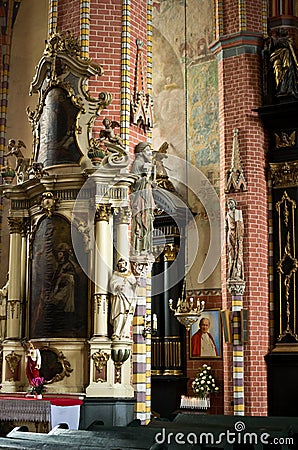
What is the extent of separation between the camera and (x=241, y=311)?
601 inches

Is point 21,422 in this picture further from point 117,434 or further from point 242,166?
point 242,166

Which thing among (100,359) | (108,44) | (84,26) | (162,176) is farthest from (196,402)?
(84,26)

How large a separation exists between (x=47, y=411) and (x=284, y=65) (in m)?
8.59

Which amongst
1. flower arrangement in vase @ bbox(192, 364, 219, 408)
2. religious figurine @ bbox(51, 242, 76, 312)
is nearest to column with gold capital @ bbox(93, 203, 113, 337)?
religious figurine @ bbox(51, 242, 76, 312)

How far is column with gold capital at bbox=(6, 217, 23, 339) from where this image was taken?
12.2 meters

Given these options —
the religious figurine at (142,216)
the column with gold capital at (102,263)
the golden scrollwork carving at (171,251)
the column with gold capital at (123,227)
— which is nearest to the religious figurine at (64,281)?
the column with gold capital at (102,263)

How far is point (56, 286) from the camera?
11.6m

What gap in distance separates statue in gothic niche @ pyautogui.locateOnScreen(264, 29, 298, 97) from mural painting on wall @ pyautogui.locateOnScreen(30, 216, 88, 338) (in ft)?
20.3

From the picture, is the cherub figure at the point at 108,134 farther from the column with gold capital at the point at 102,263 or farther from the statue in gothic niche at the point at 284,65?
the statue in gothic niche at the point at 284,65

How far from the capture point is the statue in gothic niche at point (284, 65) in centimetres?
1569

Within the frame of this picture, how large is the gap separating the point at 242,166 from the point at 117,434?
8175 millimetres

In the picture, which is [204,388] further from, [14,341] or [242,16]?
[242,16]

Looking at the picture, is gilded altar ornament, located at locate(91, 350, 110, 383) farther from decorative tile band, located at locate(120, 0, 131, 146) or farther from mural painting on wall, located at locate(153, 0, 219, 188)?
mural painting on wall, located at locate(153, 0, 219, 188)

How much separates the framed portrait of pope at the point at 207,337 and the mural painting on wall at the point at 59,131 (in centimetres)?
622
